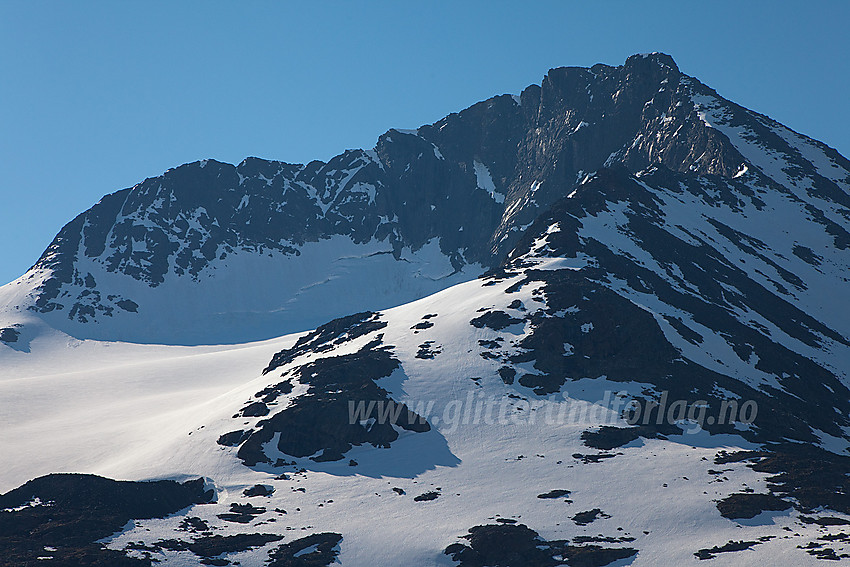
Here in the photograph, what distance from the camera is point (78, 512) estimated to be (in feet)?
248

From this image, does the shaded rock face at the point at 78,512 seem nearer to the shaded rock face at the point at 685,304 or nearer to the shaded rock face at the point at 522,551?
the shaded rock face at the point at 522,551

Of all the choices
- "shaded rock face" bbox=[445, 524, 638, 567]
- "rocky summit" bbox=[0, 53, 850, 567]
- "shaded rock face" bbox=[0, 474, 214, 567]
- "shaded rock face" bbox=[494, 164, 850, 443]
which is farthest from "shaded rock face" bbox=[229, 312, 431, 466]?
"shaded rock face" bbox=[445, 524, 638, 567]

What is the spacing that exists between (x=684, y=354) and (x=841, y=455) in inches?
836

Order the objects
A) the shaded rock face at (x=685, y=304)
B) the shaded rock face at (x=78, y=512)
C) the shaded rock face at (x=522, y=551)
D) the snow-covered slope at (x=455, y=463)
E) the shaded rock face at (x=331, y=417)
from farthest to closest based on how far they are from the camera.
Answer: the shaded rock face at (x=685, y=304) < the shaded rock face at (x=331, y=417) < the shaded rock face at (x=78, y=512) < the snow-covered slope at (x=455, y=463) < the shaded rock face at (x=522, y=551)

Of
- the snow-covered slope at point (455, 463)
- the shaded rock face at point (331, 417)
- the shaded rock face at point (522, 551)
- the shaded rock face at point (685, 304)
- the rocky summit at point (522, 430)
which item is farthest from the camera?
the shaded rock face at point (685, 304)

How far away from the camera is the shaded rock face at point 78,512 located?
65.9 m

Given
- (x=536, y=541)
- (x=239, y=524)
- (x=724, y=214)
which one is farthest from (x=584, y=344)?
(x=724, y=214)

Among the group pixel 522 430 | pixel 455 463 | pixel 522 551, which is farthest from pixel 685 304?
pixel 522 551

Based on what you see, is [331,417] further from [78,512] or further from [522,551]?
[522,551]

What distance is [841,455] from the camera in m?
82.5

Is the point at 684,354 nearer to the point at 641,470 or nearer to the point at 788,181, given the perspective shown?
the point at 641,470

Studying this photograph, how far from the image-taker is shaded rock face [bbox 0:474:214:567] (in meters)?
65.9

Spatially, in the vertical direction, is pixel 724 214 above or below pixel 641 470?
above

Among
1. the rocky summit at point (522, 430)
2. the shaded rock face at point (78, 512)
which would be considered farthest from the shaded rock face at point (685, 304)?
the shaded rock face at point (78, 512)
